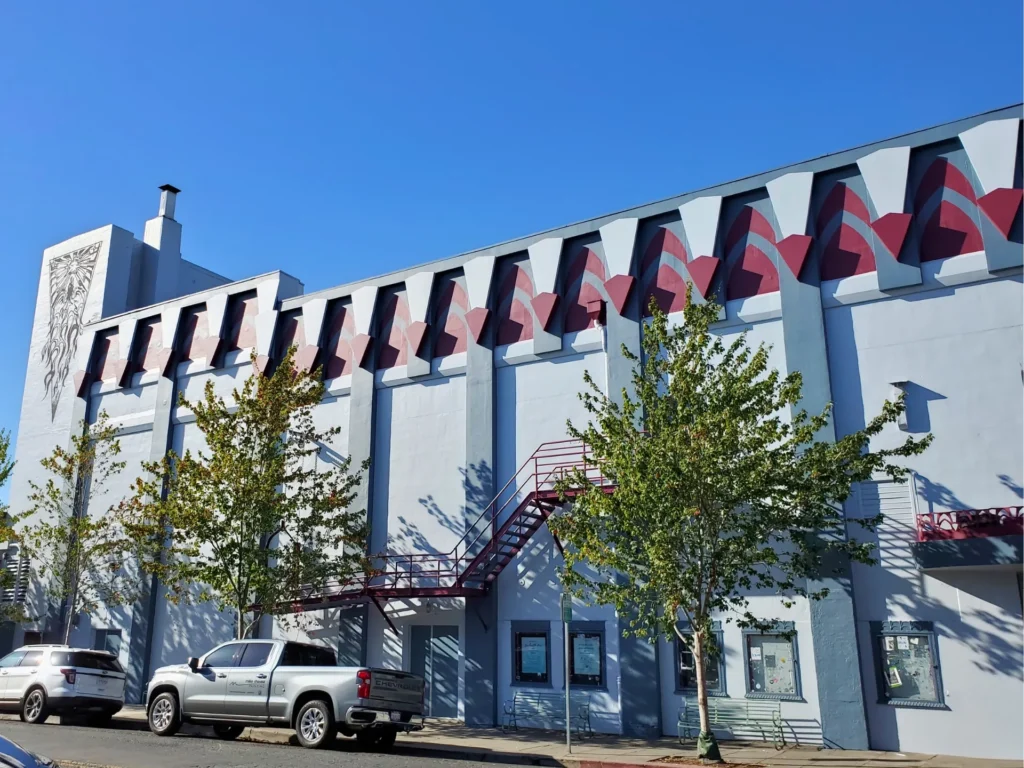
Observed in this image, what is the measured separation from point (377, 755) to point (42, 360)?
23918 mm

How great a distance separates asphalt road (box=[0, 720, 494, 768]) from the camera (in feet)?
40.5

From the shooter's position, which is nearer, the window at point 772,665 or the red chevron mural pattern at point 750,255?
the window at point 772,665

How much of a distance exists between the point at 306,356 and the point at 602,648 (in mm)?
11442

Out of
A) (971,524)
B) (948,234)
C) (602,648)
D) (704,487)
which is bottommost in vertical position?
(602,648)

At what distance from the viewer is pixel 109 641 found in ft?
85.9

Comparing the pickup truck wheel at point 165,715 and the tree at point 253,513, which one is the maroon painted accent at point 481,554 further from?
the pickup truck wheel at point 165,715

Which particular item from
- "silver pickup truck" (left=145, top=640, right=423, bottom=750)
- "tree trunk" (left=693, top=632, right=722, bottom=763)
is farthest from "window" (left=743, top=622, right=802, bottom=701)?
"silver pickup truck" (left=145, top=640, right=423, bottom=750)

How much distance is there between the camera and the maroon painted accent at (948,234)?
55.6 ft

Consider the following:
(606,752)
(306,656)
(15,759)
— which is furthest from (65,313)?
(15,759)

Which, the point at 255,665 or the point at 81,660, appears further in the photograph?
the point at 81,660

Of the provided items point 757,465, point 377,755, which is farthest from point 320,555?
point 757,465

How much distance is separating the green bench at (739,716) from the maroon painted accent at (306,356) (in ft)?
43.1

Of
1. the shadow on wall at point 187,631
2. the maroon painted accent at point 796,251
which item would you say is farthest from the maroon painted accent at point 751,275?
the shadow on wall at point 187,631

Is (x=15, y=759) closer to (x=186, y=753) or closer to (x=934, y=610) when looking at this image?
(x=186, y=753)
